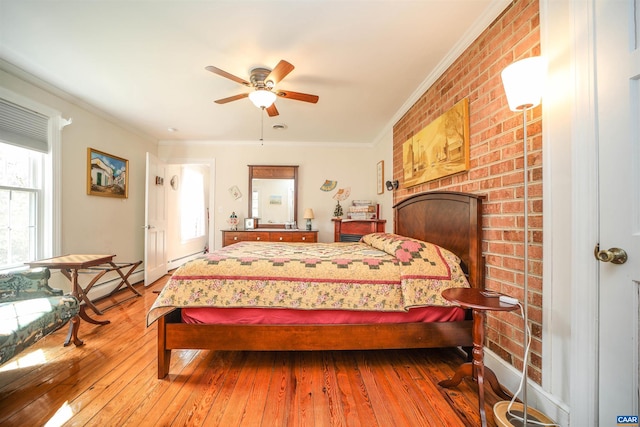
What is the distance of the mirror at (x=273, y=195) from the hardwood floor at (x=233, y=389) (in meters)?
2.68

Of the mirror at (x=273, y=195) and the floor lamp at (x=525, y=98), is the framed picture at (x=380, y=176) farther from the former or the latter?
the floor lamp at (x=525, y=98)

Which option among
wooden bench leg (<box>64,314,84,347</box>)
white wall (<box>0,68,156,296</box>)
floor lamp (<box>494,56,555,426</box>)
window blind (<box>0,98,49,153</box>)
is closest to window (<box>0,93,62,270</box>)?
window blind (<box>0,98,49,153</box>)

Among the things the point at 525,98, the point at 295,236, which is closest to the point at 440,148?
the point at 525,98

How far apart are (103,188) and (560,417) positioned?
4677 mm

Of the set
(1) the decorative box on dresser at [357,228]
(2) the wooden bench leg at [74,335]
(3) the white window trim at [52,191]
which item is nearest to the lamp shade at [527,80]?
(1) the decorative box on dresser at [357,228]

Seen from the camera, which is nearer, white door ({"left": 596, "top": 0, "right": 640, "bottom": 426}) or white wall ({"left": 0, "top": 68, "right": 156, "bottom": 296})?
white door ({"left": 596, "top": 0, "right": 640, "bottom": 426})

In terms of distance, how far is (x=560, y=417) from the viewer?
3.72ft

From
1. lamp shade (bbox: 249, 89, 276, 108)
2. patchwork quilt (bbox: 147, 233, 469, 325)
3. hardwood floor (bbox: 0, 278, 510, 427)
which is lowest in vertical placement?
hardwood floor (bbox: 0, 278, 510, 427)

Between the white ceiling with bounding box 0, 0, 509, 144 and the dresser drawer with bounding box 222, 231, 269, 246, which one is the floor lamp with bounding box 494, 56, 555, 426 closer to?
the white ceiling with bounding box 0, 0, 509, 144

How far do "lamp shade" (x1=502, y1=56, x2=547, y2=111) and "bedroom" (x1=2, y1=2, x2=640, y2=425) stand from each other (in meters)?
0.14

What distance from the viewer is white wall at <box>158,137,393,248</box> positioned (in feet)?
14.5

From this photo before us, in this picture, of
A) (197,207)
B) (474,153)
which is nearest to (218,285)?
(474,153)

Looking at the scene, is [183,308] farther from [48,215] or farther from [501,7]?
[501,7]

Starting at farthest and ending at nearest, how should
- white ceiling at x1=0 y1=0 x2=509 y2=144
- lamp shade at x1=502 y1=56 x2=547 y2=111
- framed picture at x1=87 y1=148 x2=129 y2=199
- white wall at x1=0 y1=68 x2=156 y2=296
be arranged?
1. framed picture at x1=87 y1=148 x2=129 y2=199
2. white wall at x1=0 y1=68 x2=156 y2=296
3. white ceiling at x1=0 y1=0 x2=509 y2=144
4. lamp shade at x1=502 y1=56 x2=547 y2=111
